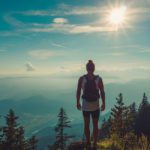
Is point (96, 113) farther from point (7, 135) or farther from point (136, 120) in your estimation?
point (136, 120)

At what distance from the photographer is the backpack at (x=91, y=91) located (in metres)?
12.0

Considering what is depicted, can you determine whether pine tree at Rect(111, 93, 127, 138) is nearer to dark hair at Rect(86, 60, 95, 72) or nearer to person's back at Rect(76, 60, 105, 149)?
person's back at Rect(76, 60, 105, 149)

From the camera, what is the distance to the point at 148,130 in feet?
231

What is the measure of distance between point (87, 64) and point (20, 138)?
50.5 metres

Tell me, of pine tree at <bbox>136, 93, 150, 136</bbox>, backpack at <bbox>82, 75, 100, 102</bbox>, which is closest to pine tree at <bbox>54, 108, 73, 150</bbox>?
pine tree at <bbox>136, 93, 150, 136</bbox>

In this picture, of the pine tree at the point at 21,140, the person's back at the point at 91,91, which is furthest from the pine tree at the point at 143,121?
the person's back at the point at 91,91

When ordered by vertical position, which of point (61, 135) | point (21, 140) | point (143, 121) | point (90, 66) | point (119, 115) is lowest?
point (21, 140)

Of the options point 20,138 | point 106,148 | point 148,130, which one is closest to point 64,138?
point 20,138

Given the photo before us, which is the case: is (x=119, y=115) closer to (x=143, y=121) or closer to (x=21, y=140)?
(x=143, y=121)

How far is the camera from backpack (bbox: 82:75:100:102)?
12.0 meters

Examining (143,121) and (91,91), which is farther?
(143,121)

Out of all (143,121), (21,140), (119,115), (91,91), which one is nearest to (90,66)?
(91,91)

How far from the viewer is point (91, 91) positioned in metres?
12.1

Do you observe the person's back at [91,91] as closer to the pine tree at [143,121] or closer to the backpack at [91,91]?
the backpack at [91,91]
